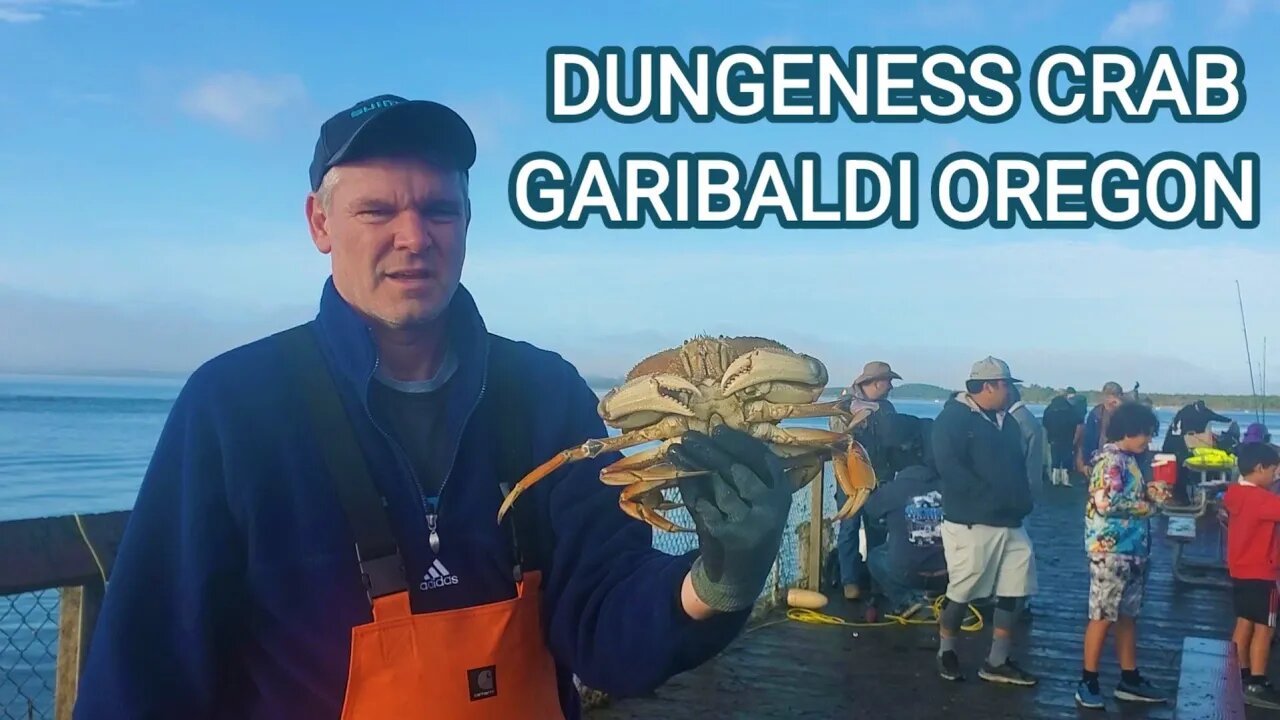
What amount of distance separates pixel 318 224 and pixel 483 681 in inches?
46.4

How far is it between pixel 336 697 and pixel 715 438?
3.31ft

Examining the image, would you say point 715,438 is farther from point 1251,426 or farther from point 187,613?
point 1251,426

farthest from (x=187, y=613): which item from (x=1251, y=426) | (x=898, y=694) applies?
(x=1251, y=426)

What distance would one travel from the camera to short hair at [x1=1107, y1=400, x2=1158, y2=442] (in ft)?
21.7

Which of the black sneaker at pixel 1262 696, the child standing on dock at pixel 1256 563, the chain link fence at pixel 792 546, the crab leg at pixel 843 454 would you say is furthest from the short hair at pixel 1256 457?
the crab leg at pixel 843 454

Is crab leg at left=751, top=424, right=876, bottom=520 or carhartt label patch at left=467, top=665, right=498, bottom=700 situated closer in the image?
carhartt label patch at left=467, top=665, right=498, bottom=700

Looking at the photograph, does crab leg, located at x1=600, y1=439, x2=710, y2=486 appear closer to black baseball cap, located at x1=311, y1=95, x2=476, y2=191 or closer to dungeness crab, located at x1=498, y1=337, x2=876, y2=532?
dungeness crab, located at x1=498, y1=337, x2=876, y2=532

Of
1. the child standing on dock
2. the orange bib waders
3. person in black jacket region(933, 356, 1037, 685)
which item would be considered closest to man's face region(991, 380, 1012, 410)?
person in black jacket region(933, 356, 1037, 685)

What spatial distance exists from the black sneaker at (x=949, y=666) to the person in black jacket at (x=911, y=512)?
126cm

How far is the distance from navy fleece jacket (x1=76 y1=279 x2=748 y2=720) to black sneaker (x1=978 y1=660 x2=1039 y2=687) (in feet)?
18.8

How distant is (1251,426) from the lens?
1354 cm

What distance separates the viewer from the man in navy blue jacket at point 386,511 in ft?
7.18

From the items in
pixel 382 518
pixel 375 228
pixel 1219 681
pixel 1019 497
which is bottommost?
pixel 1219 681

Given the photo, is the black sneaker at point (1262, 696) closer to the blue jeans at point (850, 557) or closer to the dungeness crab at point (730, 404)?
the blue jeans at point (850, 557)
